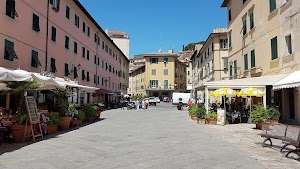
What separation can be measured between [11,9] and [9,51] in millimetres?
2731

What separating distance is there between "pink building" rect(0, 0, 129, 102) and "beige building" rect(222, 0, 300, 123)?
1670 cm

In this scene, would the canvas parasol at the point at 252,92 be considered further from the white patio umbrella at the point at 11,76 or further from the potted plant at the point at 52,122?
the white patio umbrella at the point at 11,76

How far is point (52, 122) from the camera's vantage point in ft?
42.4

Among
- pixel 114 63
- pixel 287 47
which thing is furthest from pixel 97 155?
pixel 114 63

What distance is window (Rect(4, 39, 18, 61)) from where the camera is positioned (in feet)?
56.6

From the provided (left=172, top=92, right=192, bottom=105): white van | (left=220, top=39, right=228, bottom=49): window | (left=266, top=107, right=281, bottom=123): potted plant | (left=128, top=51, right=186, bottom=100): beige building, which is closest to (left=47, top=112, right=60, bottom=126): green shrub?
(left=266, top=107, right=281, bottom=123): potted plant

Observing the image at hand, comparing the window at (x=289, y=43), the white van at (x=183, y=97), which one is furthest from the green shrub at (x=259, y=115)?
the white van at (x=183, y=97)

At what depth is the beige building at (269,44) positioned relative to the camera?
16812mm

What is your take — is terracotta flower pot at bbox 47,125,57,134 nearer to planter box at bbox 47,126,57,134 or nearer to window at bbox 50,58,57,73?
planter box at bbox 47,126,57,134

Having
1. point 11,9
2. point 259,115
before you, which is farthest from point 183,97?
point 11,9

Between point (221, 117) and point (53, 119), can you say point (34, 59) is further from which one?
point (221, 117)

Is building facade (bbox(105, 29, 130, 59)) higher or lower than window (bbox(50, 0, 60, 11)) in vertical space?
higher

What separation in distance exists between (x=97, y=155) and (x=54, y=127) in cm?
597

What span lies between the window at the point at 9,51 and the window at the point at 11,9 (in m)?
1.76
